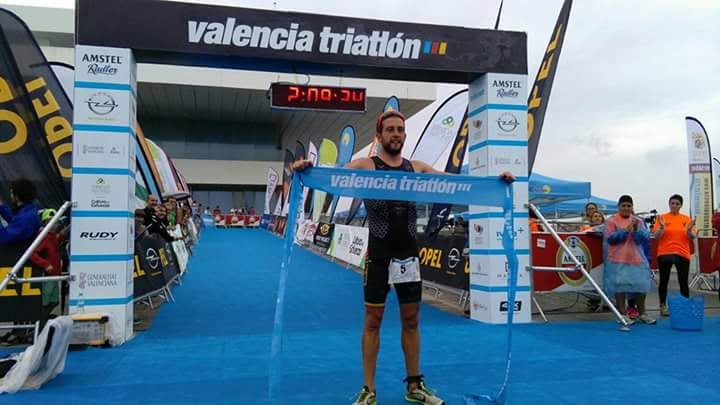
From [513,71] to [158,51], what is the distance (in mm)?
4269

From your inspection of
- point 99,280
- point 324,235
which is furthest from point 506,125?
point 324,235

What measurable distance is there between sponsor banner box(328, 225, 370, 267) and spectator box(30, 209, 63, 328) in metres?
6.99

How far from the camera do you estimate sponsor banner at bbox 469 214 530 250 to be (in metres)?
6.56

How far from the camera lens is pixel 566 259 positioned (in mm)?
7277

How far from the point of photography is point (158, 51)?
5.80 meters

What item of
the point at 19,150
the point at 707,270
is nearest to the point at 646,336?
the point at 707,270

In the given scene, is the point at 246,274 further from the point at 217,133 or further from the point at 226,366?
the point at 217,133

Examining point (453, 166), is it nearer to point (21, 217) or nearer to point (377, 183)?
point (377, 183)

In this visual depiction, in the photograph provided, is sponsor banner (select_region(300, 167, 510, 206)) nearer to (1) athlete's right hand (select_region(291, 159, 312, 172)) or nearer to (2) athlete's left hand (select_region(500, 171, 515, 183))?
(1) athlete's right hand (select_region(291, 159, 312, 172))

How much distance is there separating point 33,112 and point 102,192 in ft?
5.79

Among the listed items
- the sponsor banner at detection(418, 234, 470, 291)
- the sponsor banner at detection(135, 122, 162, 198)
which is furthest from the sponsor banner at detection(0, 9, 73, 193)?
the sponsor banner at detection(135, 122, 162, 198)

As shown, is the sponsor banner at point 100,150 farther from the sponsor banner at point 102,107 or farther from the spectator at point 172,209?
the spectator at point 172,209

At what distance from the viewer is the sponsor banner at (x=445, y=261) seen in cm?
768

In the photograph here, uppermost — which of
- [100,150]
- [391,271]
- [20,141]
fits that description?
[20,141]
